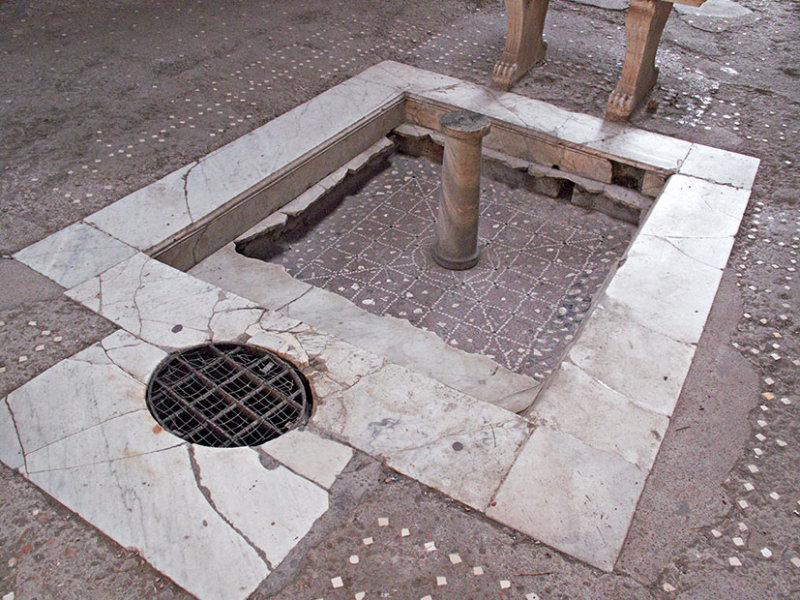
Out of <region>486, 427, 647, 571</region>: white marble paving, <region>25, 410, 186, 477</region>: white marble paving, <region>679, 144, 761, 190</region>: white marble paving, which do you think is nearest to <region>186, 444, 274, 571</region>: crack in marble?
<region>25, 410, 186, 477</region>: white marble paving

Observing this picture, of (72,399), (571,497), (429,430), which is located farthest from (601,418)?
(72,399)

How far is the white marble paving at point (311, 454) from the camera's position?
2.85m

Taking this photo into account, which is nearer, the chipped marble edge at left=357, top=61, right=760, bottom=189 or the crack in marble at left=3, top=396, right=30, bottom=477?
the crack in marble at left=3, top=396, right=30, bottom=477

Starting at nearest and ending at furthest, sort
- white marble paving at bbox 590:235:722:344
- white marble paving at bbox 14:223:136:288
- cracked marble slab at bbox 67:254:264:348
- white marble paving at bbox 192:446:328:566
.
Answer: white marble paving at bbox 192:446:328:566 < cracked marble slab at bbox 67:254:264:348 < white marble paving at bbox 590:235:722:344 < white marble paving at bbox 14:223:136:288

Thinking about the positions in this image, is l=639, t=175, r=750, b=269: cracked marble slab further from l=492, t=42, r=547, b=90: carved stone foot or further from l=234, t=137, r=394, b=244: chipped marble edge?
l=234, t=137, r=394, b=244: chipped marble edge

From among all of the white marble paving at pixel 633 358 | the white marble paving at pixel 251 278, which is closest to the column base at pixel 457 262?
the white marble paving at pixel 251 278

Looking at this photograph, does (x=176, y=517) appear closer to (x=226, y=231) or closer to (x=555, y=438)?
(x=555, y=438)

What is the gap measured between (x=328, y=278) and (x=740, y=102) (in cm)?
404

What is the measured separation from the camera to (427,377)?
3.30m

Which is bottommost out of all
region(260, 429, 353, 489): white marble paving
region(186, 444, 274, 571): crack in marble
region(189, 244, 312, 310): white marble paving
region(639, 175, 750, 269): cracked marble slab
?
region(189, 244, 312, 310): white marble paving

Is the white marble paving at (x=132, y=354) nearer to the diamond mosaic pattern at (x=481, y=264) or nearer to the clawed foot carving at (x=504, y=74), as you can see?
the diamond mosaic pattern at (x=481, y=264)

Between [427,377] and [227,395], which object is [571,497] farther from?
[227,395]

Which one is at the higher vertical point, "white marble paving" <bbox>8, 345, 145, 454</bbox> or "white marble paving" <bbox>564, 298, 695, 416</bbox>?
"white marble paving" <bbox>8, 345, 145, 454</bbox>

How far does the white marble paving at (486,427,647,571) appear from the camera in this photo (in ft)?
8.70
